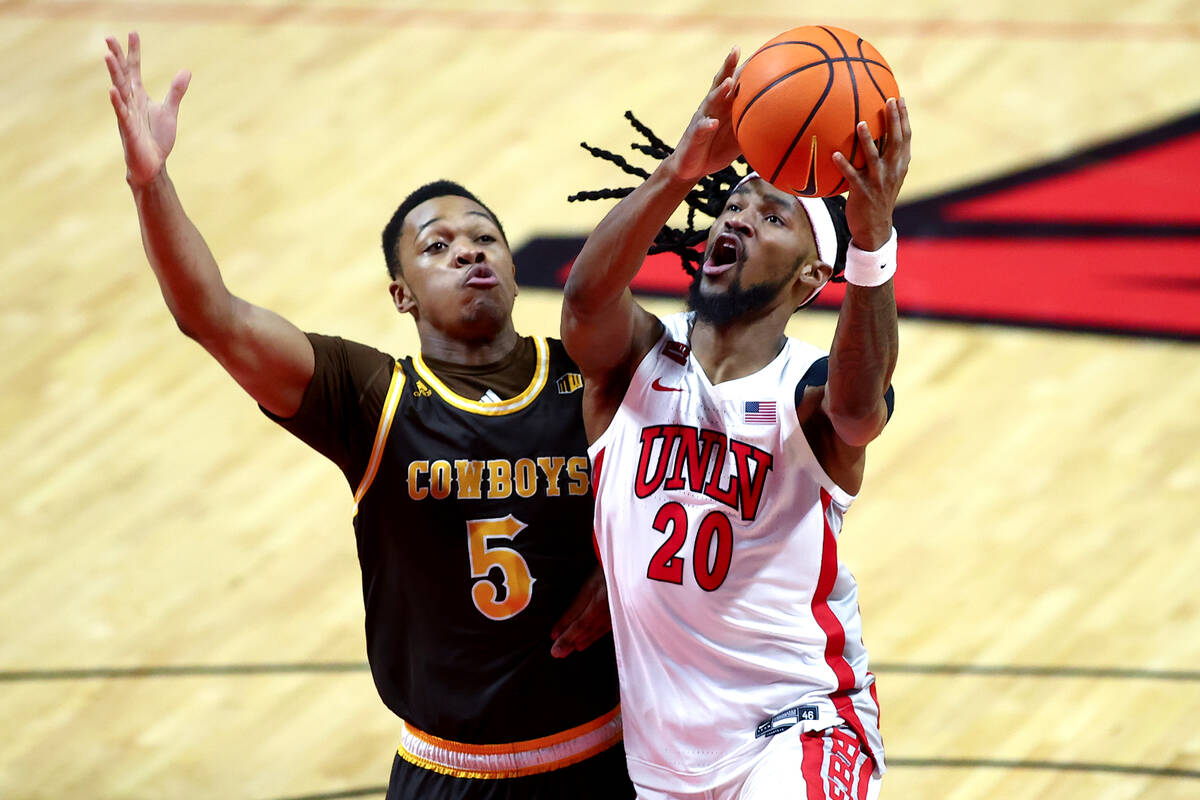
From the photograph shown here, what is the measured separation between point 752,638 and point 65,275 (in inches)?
247

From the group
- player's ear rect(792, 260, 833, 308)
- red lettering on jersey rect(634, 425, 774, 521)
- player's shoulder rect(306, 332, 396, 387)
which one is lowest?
red lettering on jersey rect(634, 425, 774, 521)

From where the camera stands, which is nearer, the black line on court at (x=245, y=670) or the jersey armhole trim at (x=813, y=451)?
the jersey armhole trim at (x=813, y=451)

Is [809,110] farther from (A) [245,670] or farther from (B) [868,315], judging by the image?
(A) [245,670]

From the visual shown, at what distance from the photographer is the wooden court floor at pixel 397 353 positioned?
250 inches

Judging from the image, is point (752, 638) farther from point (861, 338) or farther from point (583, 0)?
point (583, 0)

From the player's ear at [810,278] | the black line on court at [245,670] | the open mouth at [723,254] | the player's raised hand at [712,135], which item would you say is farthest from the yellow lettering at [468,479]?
the black line on court at [245,670]

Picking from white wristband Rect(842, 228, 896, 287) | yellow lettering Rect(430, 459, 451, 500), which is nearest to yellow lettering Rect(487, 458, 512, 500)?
yellow lettering Rect(430, 459, 451, 500)

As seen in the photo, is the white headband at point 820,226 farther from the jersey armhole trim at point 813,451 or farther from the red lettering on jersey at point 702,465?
the red lettering on jersey at point 702,465

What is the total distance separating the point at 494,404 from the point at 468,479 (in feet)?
0.79

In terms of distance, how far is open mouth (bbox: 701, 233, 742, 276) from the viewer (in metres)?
4.11

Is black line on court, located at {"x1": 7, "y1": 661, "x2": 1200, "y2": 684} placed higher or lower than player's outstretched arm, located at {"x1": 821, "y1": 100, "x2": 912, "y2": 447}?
lower

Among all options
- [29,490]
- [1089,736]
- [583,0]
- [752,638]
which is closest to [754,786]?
[752,638]

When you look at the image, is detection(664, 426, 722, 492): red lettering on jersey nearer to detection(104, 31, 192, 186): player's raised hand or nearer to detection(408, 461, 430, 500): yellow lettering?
detection(408, 461, 430, 500): yellow lettering

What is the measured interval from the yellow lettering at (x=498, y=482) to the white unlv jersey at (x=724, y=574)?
1.16 ft
